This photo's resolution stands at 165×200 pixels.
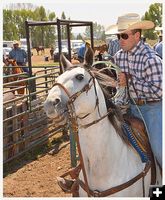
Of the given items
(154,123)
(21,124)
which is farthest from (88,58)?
(21,124)

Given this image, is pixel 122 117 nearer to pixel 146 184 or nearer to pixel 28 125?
pixel 146 184

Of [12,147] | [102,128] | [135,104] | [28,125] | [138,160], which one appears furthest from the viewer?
[28,125]

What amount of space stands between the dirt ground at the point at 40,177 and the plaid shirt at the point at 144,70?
2284mm

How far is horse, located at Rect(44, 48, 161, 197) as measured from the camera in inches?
119

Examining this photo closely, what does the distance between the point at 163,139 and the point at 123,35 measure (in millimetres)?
1088

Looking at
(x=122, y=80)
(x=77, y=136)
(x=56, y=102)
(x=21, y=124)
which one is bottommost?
(x=21, y=124)

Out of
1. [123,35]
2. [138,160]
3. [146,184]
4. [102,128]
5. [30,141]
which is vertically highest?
[123,35]

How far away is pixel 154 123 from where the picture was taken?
366cm

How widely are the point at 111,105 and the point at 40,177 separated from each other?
122 inches

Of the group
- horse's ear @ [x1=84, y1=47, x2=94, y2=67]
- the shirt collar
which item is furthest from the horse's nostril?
the shirt collar

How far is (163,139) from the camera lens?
11.3 ft

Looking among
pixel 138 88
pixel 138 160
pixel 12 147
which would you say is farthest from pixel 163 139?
pixel 12 147

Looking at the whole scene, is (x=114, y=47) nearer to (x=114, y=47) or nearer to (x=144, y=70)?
(x=114, y=47)

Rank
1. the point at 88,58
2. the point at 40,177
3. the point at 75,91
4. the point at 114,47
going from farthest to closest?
the point at 114,47 → the point at 40,177 → the point at 88,58 → the point at 75,91
